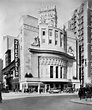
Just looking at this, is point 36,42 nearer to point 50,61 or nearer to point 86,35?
point 50,61

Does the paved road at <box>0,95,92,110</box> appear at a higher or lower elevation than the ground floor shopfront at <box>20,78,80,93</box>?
higher

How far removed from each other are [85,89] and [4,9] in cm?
338

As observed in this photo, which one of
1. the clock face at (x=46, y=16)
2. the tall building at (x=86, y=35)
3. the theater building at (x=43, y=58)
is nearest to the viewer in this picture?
the tall building at (x=86, y=35)

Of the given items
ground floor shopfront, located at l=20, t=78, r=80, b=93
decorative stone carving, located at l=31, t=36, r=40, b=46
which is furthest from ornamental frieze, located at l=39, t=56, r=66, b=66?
ground floor shopfront, located at l=20, t=78, r=80, b=93

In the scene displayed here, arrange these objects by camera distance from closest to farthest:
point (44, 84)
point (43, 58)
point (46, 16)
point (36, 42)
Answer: point (46, 16)
point (44, 84)
point (36, 42)
point (43, 58)

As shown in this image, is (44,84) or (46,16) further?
(44,84)

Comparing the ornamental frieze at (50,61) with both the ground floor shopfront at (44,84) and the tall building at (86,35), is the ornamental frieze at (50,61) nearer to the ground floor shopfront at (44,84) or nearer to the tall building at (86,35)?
the ground floor shopfront at (44,84)

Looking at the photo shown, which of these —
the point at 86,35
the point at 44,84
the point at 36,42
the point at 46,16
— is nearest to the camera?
the point at 86,35

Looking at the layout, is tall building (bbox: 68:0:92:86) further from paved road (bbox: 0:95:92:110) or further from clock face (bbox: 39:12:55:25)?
paved road (bbox: 0:95:92:110)

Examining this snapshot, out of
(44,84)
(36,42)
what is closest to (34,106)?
(44,84)

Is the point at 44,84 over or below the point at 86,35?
below

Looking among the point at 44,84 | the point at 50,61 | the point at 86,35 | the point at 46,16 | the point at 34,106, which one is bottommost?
the point at 44,84

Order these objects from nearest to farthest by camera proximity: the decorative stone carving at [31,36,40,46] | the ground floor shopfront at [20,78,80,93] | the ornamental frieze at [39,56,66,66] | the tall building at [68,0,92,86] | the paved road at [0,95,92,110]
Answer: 1. the tall building at [68,0,92,86]
2. the paved road at [0,95,92,110]
3. the ground floor shopfront at [20,78,80,93]
4. the decorative stone carving at [31,36,40,46]
5. the ornamental frieze at [39,56,66,66]

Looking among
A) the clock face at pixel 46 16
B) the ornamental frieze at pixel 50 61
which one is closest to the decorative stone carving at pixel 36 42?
the ornamental frieze at pixel 50 61
